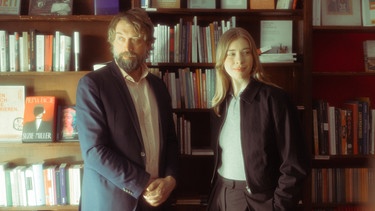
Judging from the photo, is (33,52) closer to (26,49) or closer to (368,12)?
(26,49)

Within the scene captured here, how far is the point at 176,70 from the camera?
2.47 m

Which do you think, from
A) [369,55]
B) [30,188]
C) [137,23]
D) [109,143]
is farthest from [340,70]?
[30,188]

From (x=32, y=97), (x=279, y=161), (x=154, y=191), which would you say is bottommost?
(x=154, y=191)

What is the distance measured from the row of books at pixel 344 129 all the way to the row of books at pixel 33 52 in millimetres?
1807

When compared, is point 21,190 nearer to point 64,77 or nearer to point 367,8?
point 64,77

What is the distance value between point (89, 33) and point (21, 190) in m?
1.20

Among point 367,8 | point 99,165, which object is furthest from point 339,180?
point 99,165

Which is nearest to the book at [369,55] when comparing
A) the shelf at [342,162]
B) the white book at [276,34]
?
the white book at [276,34]

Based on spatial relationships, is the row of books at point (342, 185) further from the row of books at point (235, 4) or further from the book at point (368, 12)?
the row of books at point (235, 4)

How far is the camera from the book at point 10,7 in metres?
2.26

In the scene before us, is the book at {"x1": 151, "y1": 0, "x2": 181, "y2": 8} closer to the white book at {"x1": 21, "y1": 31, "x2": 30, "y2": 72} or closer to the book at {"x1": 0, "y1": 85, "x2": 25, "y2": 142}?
the white book at {"x1": 21, "y1": 31, "x2": 30, "y2": 72}

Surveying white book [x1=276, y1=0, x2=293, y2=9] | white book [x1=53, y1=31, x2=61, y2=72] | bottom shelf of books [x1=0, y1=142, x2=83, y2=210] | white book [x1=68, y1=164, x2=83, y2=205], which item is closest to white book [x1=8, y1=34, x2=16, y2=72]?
white book [x1=53, y1=31, x2=61, y2=72]

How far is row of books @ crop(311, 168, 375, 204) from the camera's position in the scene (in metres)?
2.47

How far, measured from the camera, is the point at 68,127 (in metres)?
2.30
